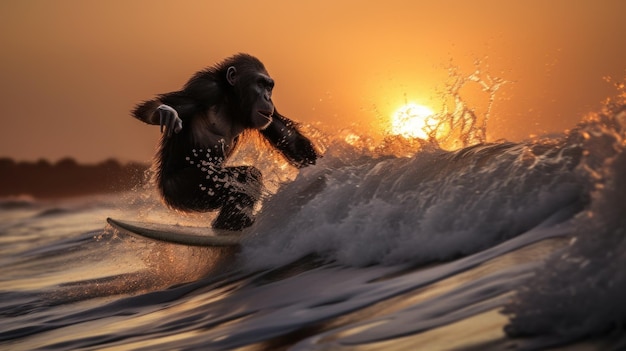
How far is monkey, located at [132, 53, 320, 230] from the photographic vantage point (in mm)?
7219

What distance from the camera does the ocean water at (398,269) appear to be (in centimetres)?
336

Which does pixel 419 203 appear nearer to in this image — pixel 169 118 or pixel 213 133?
pixel 169 118

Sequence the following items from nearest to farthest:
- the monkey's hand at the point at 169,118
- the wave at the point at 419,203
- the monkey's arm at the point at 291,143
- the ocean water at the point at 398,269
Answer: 1. the ocean water at the point at 398,269
2. the wave at the point at 419,203
3. the monkey's hand at the point at 169,118
4. the monkey's arm at the point at 291,143

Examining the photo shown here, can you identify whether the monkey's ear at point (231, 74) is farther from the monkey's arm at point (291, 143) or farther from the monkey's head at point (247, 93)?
the monkey's arm at point (291, 143)

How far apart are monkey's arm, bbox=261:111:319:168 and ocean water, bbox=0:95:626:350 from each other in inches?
11.2

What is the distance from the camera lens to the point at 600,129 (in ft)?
12.6

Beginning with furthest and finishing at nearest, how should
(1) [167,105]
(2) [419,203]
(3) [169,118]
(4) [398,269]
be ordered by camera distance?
(1) [167,105]
(3) [169,118]
(2) [419,203]
(4) [398,269]

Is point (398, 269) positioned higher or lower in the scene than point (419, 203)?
lower

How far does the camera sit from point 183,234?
7.14 m

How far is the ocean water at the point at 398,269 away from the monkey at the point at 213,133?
0.92ft

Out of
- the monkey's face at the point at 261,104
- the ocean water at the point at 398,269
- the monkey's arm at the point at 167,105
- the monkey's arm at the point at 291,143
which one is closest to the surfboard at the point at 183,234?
the ocean water at the point at 398,269

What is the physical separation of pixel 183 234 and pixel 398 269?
2485 mm

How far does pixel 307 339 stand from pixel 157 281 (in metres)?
3.69

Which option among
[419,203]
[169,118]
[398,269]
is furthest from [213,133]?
[398,269]
